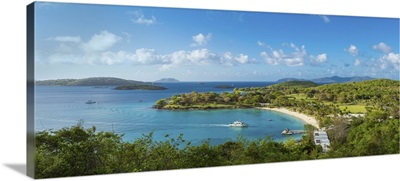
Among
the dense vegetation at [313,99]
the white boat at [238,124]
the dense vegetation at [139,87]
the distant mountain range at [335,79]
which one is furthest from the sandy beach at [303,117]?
the dense vegetation at [139,87]

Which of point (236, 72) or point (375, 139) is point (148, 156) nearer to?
point (236, 72)

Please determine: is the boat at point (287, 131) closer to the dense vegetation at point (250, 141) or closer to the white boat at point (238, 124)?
the dense vegetation at point (250, 141)

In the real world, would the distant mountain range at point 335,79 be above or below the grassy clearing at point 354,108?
above

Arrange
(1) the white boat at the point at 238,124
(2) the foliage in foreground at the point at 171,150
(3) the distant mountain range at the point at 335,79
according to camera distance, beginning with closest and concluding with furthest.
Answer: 1. (2) the foliage in foreground at the point at 171,150
2. (1) the white boat at the point at 238,124
3. (3) the distant mountain range at the point at 335,79

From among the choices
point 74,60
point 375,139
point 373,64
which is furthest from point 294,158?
point 74,60

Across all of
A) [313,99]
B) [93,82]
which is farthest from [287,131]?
[93,82]

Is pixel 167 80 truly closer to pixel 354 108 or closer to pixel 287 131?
pixel 287 131

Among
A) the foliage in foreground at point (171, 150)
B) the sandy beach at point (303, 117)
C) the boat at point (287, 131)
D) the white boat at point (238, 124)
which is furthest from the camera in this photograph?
the sandy beach at point (303, 117)
